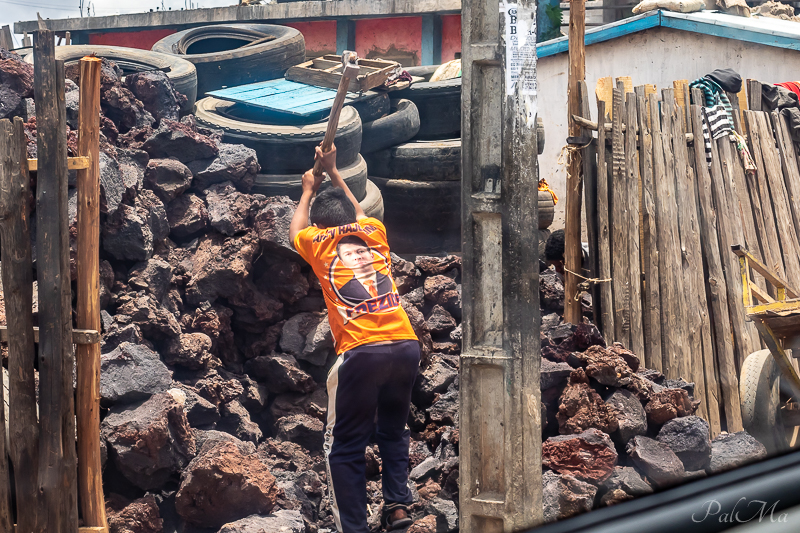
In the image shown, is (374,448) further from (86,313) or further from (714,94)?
(714,94)

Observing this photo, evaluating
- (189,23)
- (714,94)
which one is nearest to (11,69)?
(714,94)

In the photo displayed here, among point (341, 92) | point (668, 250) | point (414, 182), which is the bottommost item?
point (668, 250)

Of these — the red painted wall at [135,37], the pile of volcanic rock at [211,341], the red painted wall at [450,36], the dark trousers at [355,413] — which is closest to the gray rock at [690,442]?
the pile of volcanic rock at [211,341]

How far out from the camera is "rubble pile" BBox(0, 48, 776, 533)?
3.35 meters

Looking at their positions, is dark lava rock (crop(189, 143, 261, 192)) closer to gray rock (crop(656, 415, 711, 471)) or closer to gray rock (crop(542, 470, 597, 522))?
gray rock (crop(542, 470, 597, 522))

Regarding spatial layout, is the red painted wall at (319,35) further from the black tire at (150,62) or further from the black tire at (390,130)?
the black tire at (390,130)

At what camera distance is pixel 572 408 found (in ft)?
13.6

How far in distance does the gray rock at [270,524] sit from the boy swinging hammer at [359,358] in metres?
0.23

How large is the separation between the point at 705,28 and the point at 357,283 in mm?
5910

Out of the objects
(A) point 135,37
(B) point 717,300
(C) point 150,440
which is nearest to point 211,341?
(C) point 150,440

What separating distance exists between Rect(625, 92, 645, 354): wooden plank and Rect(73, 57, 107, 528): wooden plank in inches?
144

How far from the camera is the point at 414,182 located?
612cm

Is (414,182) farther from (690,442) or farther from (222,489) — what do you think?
(222,489)

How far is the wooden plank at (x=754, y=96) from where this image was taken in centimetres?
607
